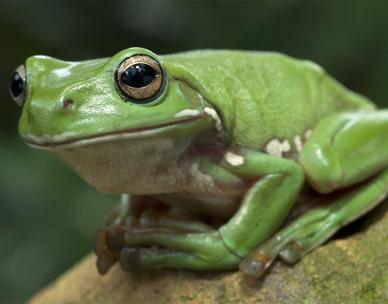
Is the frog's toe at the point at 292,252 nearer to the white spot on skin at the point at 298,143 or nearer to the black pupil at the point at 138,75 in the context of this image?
the white spot on skin at the point at 298,143

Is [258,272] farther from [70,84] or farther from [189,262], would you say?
[70,84]

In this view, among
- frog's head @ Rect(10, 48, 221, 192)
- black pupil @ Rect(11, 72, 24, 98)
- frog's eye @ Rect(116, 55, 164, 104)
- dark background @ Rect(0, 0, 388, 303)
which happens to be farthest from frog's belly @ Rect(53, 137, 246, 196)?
dark background @ Rect(0, 0, 388, 303)

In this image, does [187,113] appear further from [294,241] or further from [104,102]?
[294,241]

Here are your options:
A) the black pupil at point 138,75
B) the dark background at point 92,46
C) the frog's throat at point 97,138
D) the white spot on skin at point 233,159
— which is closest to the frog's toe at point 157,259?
the white spot on skin at point 233,159

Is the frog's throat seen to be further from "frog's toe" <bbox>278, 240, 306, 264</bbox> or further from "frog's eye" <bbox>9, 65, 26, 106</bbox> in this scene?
"frog's toe" <bbox>278, 240, 306, 264</bbox>

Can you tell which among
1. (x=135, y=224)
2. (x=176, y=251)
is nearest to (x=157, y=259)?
(x=176, y=251)
